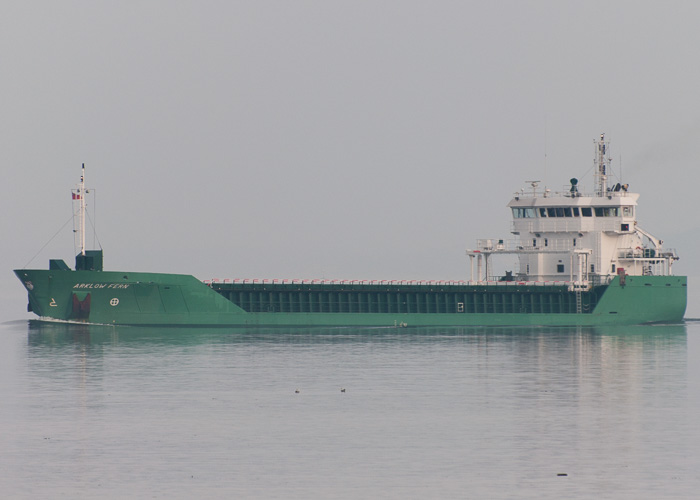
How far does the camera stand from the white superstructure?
260ft

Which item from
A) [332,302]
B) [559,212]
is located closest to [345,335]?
[332,302]

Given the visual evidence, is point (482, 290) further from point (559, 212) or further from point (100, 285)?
point (100, 285)

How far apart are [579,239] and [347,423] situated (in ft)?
171

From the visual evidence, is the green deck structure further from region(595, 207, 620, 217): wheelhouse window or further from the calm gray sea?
the calm gray sea

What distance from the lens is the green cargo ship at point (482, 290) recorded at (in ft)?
228

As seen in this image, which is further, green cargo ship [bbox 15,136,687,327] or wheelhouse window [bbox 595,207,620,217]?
wheelhouse window [bbox 595,207,620,217]

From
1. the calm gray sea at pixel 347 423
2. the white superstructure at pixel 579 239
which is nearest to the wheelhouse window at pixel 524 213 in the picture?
the white superstructure at pixel 579 239

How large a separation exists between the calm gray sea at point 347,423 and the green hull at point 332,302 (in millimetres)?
12801

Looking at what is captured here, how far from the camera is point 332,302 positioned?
75.8m

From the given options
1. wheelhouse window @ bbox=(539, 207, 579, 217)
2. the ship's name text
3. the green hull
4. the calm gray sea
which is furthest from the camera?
wheelhouse window @ bbox=(539, 207, 579, 217)

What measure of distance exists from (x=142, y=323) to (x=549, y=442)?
46.5 meters

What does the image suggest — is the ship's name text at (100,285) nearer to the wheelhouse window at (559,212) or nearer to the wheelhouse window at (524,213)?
the wheelhouse window at (524,213)

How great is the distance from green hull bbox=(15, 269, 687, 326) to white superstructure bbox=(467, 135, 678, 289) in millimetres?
2250

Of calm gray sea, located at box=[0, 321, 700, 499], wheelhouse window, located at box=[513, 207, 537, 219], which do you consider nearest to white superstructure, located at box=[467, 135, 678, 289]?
wheelhouse window, located at box=[513, 207, 537, 219]
